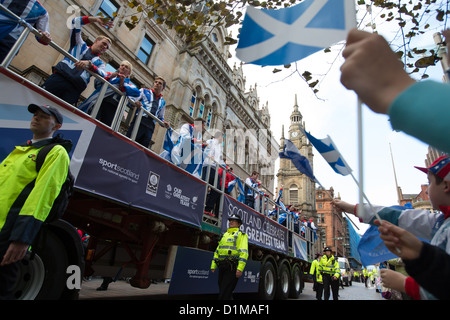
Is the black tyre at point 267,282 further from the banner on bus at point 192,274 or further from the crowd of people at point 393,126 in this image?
the crowd of people at point 393,126

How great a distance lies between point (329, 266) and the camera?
9.90 metres

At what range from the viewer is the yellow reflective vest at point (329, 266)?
9789 millimetres

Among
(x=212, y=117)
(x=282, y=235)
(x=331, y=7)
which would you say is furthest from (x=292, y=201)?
(x=331, y=7)

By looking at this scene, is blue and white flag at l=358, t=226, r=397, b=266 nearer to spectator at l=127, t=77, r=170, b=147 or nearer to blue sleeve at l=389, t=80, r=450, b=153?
blue sleeve at l=389, t=80, r=450, b=153

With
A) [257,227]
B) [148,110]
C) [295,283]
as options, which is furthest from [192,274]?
[295,283]

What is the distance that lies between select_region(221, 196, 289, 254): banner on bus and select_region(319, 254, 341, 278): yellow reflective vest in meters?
1.78

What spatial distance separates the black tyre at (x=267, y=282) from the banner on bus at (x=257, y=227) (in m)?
0.66

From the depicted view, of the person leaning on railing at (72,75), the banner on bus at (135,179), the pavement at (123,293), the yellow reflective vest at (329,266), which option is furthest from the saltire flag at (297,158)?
the yellow reflective vest at (329,266)

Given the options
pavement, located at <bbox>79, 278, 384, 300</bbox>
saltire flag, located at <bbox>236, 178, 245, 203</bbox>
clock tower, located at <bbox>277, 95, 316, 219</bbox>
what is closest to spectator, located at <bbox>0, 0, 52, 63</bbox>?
pavement, located at <bbox>79, 278, 384, 300</bbox>

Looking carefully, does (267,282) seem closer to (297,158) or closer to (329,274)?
(329,274)

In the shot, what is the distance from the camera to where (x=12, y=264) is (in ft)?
6.58

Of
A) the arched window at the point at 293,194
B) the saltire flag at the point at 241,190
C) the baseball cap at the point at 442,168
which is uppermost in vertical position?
the arched window at the point at 293,194

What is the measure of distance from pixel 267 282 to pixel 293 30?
8042mm

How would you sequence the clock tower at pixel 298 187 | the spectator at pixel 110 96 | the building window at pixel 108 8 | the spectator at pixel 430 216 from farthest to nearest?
1. the clock tower at pixel 298 187
2. the building window at pixel 108 8
3. the spectator at pixel 110 96
4. the spectator at pixel 430 216
